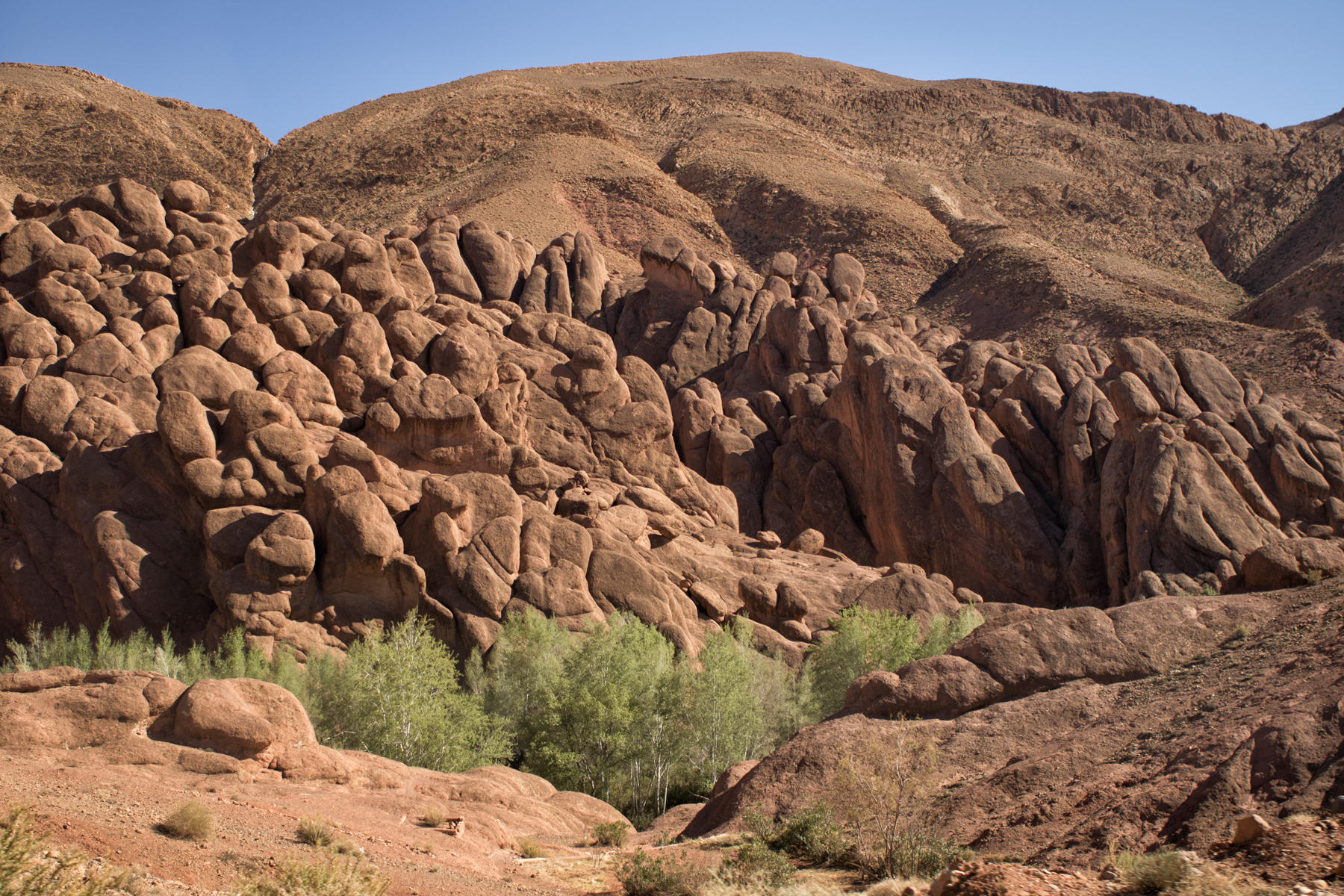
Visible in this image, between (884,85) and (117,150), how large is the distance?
103 metres

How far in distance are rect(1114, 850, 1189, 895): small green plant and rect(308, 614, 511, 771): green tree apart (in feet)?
59.9

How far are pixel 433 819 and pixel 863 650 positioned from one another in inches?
712

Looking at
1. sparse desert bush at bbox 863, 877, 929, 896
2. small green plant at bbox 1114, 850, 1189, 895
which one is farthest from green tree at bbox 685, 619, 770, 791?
small green plant at bbox 1114, 850, 1189, 895

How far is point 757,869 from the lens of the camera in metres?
15.0

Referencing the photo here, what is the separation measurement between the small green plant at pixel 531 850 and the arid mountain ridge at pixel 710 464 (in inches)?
145

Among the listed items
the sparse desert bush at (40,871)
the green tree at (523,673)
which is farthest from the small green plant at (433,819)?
the green tree at (523,673)

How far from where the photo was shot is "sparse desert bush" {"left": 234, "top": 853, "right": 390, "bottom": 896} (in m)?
12.0

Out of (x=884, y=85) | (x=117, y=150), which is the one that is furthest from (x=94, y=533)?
(x=884, y=85)

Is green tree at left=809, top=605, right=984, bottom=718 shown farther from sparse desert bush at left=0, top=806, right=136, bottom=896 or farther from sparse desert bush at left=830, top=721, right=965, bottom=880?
sparse desert bush at left=0, top=806, right=136, bottom=896

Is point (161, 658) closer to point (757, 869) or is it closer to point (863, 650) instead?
point (863, 650)

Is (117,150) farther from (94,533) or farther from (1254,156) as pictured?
(1254,156)

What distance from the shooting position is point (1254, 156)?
128m

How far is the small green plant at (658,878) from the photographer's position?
568 inches

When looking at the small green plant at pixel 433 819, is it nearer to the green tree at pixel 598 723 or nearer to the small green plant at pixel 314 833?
the small green plant at pixel 314 833
